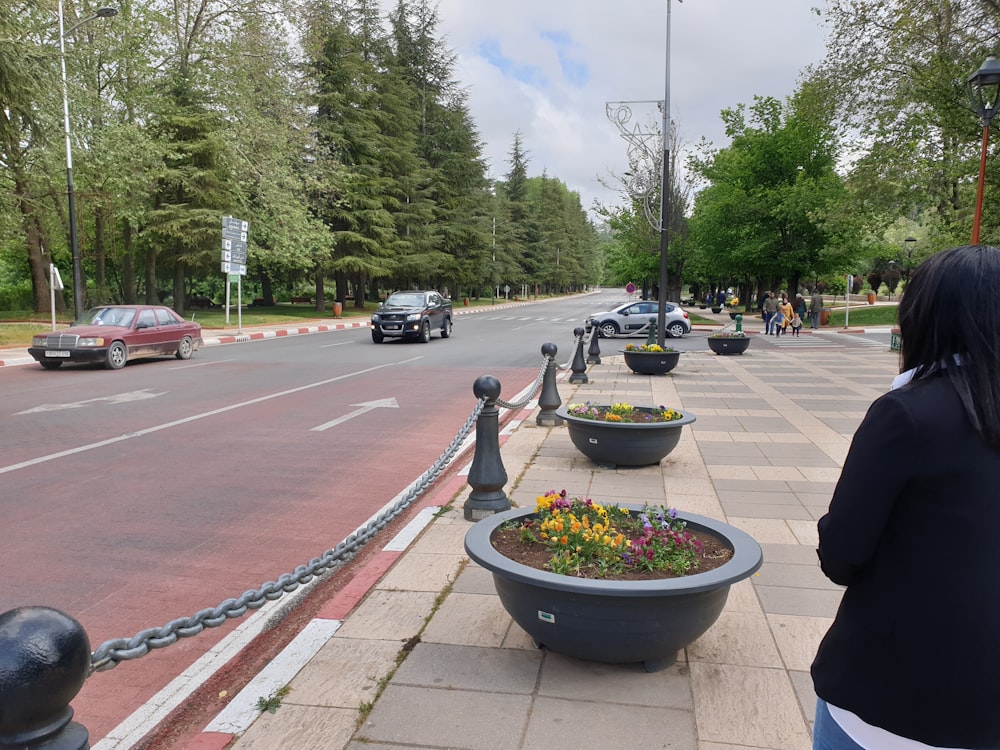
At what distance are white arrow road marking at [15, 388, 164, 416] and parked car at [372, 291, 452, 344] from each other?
35.3ft

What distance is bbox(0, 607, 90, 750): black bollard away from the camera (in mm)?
1456

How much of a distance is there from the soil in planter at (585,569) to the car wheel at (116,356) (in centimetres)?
1467

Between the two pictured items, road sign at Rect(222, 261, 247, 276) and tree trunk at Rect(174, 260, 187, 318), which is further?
tree trunk at Rect(174, 260, 187, 318)

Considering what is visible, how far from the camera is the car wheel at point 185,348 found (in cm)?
1823

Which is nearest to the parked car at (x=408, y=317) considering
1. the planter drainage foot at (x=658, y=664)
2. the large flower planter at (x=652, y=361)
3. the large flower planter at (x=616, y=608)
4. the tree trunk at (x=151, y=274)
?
the large flower planter at (x=652, y=361)

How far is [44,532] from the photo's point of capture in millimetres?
5387

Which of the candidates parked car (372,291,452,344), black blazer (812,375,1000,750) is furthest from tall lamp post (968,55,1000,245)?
parked car (372,291,452,344)

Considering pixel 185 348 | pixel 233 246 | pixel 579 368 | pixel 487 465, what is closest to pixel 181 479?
pixel 487 465

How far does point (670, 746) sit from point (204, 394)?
11144 millimetres

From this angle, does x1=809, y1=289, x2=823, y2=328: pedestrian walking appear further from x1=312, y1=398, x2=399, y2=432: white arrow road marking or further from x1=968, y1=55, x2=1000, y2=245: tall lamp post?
x1=312, y1=398, x2=399, y2=432: white arrow road marking

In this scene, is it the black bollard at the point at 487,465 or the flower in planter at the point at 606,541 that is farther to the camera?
the black bollard at the point at 487,465

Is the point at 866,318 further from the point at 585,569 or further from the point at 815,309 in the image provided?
the point at 585,569

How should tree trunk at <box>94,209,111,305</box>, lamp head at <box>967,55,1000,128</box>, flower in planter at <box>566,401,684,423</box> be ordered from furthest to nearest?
tree trunk at <box>94,209,111,305</box>, lamp head at <box>967,55,1000,128</box>, flower in planter at <box>566,401,684,423</box>

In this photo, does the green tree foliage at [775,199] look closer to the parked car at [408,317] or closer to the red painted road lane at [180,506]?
the parked car at [408,317]
